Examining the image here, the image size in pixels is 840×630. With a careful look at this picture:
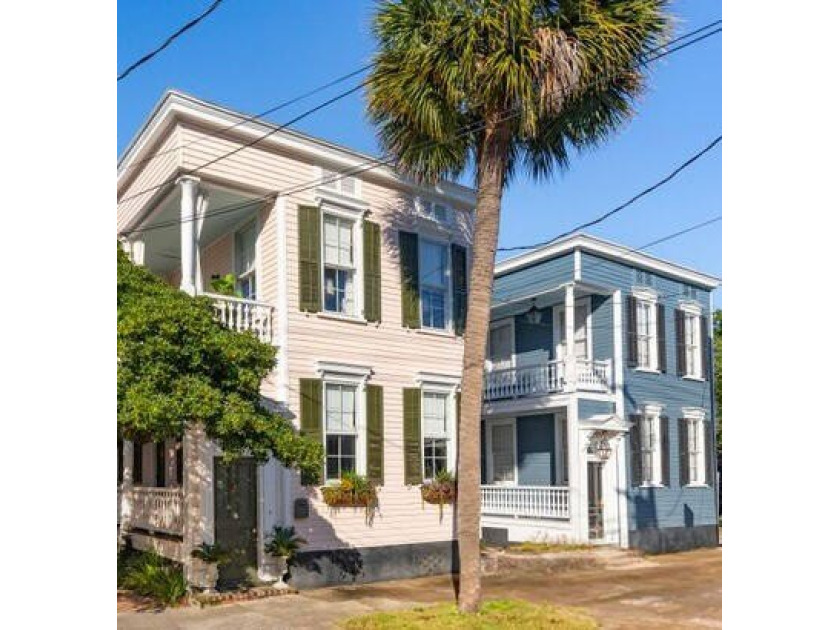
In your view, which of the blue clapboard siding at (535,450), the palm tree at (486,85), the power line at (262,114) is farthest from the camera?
the blue clapboard siding at (535,450)

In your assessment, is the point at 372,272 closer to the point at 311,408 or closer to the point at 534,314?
the point at 311,408

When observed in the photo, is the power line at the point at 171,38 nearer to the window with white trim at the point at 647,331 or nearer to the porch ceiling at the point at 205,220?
the porch ceiling at the point at 205,220

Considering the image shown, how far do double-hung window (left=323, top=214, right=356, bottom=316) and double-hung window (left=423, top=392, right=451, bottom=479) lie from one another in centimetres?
193

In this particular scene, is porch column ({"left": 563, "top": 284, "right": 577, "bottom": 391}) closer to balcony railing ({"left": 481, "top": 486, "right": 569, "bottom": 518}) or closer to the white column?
the white column

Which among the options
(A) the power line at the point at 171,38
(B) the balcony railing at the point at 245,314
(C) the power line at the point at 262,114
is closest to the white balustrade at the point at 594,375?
(B) the balcony railing at the point at 245,314

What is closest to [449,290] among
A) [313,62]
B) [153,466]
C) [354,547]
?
[354,547]

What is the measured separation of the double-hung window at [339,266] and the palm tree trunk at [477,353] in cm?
321

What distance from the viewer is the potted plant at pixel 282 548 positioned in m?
10.4

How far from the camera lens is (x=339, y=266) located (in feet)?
39.0

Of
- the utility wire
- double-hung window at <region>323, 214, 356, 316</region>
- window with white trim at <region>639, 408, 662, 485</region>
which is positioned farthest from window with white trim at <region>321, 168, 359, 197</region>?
window with white trim at <region>639, 408, 662, 485</region>
